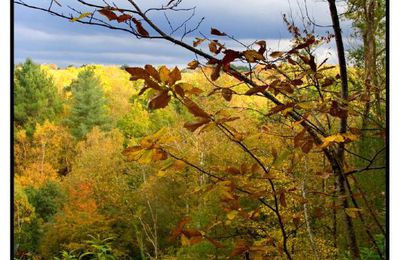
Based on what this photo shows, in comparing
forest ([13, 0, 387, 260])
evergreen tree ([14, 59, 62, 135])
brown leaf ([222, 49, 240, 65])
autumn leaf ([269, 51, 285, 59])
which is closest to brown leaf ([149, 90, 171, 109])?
forest ([13, 0, 387, 260])

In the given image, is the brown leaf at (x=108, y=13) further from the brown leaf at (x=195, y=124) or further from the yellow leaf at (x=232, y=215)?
the yellow leaf at (x=232, y=215)

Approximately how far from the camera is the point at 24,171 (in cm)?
1355

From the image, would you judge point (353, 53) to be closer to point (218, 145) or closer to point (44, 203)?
point (218, 145)

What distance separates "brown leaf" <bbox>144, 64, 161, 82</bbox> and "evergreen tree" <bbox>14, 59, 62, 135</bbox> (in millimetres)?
14408

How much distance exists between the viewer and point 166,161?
672 mm

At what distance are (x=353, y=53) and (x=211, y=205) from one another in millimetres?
3182

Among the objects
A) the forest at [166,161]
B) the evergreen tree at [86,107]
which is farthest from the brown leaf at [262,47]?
the evergreen tree at [86,107]

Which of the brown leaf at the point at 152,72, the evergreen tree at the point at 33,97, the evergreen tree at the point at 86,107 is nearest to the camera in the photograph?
the brown leaf at the point at 152,72

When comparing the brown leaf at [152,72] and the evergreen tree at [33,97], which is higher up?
the evergreen tree at [33,97]

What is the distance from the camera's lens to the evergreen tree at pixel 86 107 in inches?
585

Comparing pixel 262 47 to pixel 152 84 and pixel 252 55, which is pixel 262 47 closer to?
pixel 252 55

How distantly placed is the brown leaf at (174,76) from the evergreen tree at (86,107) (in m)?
14.4

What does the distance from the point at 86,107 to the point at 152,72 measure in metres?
15.0
